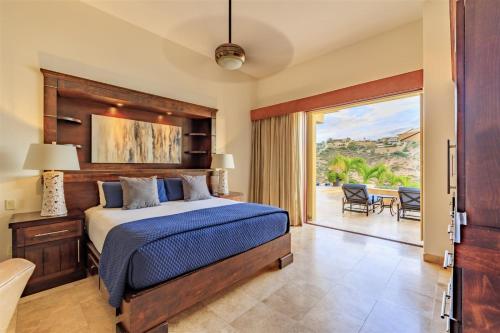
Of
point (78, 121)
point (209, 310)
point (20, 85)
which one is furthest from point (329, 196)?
point (20, 85)

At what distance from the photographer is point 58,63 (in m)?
2.80

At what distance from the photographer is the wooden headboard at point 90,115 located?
2.73 m

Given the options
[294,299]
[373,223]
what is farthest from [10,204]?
[373,223]

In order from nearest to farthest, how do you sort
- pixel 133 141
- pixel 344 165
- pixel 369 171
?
pixel 133 141 < pixel 369 171 < pixel 344 165

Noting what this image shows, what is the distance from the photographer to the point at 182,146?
4.23 metres

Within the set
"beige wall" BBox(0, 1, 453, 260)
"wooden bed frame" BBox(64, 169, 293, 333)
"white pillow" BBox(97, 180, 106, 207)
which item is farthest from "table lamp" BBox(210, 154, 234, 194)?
"white pillow" BBox(97, 180, 106, 207)

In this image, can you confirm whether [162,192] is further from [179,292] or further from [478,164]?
[478,164]

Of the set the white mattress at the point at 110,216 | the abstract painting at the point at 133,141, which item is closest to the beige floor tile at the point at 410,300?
the white mattress at the point at 110,216

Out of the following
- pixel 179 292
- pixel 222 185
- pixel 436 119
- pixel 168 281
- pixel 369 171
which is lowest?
pixel 179 292

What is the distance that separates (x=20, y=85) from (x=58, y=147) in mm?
914

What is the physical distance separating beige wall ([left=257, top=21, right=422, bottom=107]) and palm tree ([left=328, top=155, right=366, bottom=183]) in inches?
170

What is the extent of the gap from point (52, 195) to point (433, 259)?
449 cm

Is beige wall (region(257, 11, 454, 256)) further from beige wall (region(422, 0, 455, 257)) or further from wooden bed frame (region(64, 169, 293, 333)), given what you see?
wooden bed frame (region(64, 169, 293, 333))

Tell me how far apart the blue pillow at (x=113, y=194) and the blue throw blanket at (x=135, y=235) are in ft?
3.12
